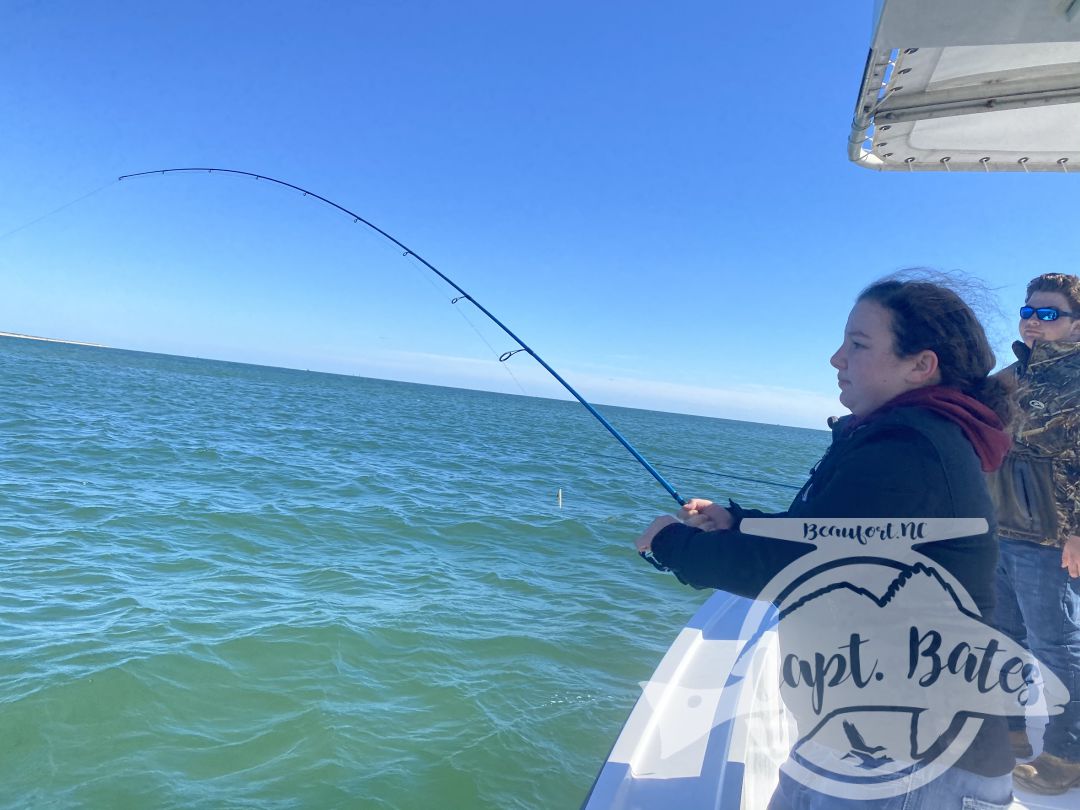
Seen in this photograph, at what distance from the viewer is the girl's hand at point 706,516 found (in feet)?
5.38

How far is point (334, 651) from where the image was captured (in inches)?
191

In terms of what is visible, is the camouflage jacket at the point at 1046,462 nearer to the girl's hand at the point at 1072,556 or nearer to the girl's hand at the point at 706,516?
the girl's hand at the point at 1072,556

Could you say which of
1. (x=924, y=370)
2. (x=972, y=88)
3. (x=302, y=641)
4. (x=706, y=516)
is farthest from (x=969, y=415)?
(x=302, y=641)

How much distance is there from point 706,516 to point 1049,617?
1845 millimetres

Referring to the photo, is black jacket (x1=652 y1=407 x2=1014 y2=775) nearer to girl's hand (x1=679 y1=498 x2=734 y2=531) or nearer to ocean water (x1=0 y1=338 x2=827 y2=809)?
girl's hand (x1=679 y1=498 x2=734 y2=531)

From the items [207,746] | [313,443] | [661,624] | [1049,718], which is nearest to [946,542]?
[1049,718]

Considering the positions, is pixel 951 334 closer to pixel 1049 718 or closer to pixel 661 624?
pixel 1049 718

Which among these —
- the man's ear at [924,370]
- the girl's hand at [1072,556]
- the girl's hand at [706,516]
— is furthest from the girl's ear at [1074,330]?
the girl's hand at [706,516]

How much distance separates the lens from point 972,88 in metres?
2.76

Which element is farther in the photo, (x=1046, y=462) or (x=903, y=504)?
(x=1046, y=462)

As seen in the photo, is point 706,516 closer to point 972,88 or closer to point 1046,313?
point 1046,313

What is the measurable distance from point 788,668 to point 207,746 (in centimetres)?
352

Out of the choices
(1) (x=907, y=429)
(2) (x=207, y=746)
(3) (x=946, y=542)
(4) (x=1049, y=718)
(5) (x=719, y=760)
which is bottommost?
(2) (x=207, y=746)

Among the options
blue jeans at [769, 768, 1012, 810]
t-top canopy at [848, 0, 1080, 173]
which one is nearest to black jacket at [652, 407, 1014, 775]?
blue jeans at [769, 768, 1012, 810]
